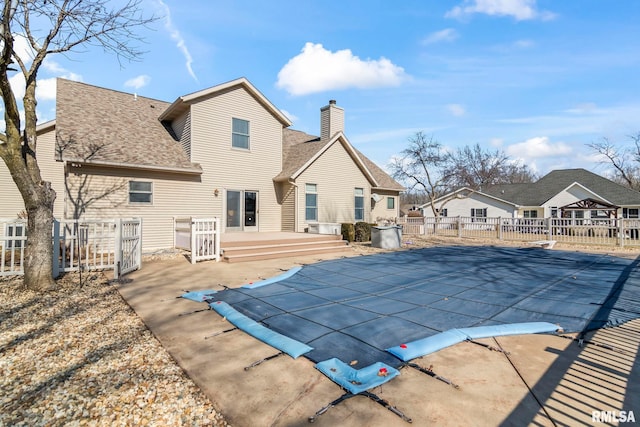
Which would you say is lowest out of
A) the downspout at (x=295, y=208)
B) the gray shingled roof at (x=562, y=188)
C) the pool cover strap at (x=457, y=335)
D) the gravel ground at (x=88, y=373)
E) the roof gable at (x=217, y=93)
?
the gravel ground at (x=88, y=373)

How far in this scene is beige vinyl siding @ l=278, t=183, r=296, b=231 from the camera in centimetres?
1384

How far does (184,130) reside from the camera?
41.2 ft

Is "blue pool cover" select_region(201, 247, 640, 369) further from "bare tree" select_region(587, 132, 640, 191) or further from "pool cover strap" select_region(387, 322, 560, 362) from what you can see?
"bare tree" select_region(587, 132, 640, 191)

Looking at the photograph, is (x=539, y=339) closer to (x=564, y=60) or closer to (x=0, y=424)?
(x=0, y=424)

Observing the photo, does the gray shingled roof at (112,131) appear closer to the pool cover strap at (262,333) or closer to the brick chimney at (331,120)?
the brick chimney at (331,120)

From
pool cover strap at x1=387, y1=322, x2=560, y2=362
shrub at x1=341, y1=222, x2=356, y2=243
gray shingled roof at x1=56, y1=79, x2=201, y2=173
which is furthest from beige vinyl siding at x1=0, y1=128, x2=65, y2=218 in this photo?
pool cover strap at x1=387, y1=322, x2=560, y2=362

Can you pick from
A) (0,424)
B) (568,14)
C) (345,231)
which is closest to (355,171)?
(345,231)

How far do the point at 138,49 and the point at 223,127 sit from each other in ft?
18.2

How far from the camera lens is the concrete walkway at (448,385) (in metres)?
2.21

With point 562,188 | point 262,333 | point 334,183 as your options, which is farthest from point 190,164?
point 562,188

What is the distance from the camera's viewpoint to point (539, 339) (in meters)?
3.55

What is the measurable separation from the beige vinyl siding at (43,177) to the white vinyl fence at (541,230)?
17.3 metres

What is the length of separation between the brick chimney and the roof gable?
2.42 metres

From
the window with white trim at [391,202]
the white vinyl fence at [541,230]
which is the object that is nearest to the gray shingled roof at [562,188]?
the white vinyl fence at [541,230]
